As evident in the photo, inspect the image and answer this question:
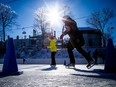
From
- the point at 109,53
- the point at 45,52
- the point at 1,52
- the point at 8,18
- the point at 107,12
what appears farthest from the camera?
the point at 107,12

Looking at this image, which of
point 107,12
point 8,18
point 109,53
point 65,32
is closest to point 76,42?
point 65,32

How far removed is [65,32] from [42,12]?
125ft

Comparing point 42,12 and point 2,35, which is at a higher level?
point 42,12

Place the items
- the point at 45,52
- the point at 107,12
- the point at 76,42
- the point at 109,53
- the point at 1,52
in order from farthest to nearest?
the point at 107,12
the point at 1,52
the point at 45,52
the point at 76,42
the point at 109,53

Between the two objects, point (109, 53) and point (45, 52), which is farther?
point (45, 52)

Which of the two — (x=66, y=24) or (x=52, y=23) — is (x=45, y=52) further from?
(x=66, y=24)

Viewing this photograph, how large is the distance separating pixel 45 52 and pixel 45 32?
10.1 meters

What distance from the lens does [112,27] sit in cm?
5088

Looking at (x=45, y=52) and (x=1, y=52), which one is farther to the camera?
(x=1, y=52)

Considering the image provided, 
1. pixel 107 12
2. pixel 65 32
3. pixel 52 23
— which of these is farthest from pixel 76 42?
pixel 107 12

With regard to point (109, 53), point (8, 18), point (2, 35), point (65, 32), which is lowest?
point (109, 53)

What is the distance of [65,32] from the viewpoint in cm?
672

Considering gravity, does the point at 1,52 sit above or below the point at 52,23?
below

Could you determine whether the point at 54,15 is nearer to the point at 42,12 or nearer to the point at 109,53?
the point at 42,12
